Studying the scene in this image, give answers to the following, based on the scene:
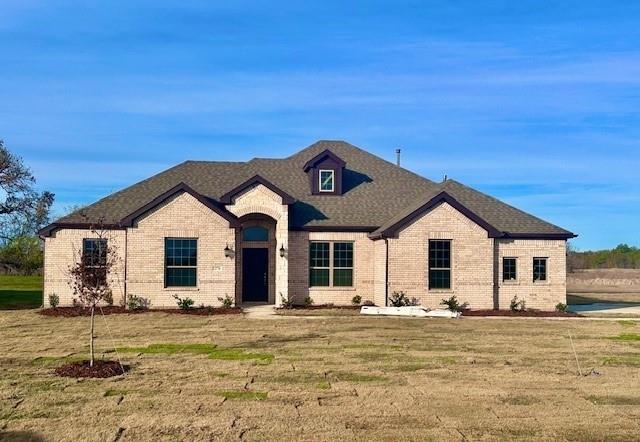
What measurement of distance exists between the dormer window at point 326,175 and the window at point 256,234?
3.01 m

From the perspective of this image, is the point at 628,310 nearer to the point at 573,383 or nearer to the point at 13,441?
the point at 573,383

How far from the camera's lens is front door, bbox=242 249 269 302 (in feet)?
93.9

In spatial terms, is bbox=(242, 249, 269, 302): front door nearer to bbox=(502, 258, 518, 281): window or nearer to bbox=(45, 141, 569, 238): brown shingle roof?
bbox=(45, 141, 569, 238): brown shingle roof

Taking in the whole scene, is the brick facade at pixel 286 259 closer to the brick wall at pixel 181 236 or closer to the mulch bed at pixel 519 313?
the brick wall at pixel 181 236

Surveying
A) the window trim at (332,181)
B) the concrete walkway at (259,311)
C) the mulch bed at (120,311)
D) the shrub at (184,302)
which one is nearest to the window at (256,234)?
the concrete walkway at (259,311)

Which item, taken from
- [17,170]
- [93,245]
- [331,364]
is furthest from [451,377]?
[17,170]

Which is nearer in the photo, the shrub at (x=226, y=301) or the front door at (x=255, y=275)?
the shrub at (x=226, y=301)

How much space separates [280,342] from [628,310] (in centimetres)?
1884

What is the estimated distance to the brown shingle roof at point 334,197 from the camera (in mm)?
27641

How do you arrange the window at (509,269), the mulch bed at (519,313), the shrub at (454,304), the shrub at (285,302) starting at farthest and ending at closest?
the window at (509,269) < the shrub at (285,302) < the shrub at (454,304) < the mulch bed at (519,313)

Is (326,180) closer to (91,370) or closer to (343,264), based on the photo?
(343,264)

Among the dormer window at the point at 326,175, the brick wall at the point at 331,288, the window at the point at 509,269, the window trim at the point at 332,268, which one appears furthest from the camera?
the dormer window at the point at 326,175

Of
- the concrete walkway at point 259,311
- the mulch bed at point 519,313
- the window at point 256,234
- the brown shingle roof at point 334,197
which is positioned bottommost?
the mulch bed at point 519,313

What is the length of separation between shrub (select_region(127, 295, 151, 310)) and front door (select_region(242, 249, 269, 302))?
4.85 meters
